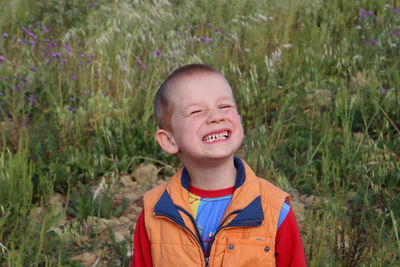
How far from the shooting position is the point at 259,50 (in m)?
4.54

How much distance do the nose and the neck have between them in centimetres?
16

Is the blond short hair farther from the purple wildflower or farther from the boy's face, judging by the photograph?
the purple wildflower

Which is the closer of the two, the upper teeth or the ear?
the upper teeth

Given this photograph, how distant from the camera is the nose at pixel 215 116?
169 centimetres

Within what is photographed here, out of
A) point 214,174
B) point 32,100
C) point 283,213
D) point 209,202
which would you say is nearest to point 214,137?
point 214,174

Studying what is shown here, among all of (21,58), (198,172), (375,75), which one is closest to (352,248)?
(198,172)

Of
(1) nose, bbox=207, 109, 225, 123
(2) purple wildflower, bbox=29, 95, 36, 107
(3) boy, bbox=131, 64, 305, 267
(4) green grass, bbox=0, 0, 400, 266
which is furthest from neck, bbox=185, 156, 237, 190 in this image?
(2) purple wildflower, bbox=29, 95, 36, 107

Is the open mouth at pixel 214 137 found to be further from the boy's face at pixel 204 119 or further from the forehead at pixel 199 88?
the forehead at pixel 199 88

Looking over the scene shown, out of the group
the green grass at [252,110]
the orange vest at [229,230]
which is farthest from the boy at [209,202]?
the green grass at [252,110]

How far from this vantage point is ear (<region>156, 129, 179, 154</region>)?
1829 millimetres

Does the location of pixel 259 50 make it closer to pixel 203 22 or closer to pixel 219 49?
pixel 219 49

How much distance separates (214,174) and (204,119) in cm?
22

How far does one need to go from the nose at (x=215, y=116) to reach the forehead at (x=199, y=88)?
0.06m

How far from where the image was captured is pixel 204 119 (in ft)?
5.62
